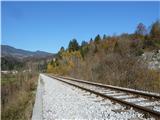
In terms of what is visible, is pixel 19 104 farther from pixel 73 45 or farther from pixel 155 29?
pixel 73 45

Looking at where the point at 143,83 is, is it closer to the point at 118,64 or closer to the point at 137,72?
the point at 137,72

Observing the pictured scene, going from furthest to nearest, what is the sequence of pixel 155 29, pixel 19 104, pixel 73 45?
pixel 73 45 < pixel 155 29 < pixel 19 104

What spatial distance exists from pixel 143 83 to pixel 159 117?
38.4 feet

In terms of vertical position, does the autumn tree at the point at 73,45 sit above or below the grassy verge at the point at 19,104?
above

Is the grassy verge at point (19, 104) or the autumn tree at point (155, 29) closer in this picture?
the grassy verge at point (19, 104)

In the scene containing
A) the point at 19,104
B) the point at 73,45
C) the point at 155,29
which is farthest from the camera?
the point at 73,45

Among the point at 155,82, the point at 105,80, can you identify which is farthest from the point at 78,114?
the point at 105,80

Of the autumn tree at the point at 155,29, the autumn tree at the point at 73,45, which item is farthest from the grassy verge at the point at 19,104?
the autumn tree at the point at 73,45

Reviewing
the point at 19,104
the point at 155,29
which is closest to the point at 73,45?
the point at 155,29

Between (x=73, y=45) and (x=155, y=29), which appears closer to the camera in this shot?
(x=155, y=29)

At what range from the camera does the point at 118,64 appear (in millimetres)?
23000

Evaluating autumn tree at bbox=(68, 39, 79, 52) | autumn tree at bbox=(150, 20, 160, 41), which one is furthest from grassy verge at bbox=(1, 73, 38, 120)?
autumn tree at bbox=(68, 39, 79, 52)

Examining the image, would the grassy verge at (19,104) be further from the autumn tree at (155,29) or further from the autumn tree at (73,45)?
the autumn tree at (73,45)

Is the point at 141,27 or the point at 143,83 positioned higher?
the point at 141,27
